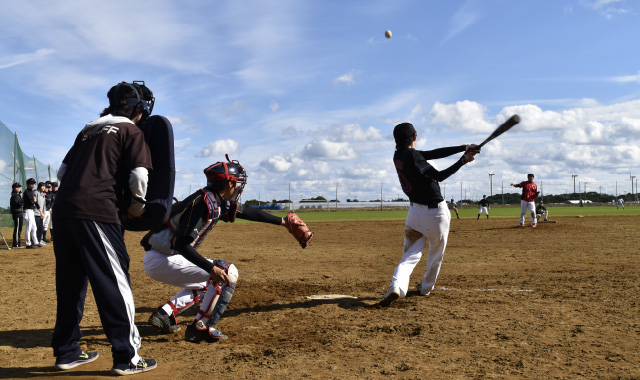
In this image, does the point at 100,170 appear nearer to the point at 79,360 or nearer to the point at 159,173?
the point at 159,173

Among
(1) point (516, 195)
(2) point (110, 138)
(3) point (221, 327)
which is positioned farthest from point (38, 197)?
(1) point (516, 195)

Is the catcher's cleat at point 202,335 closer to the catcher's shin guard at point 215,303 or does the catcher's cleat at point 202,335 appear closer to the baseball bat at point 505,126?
the catcher's shin guard at point 215,303

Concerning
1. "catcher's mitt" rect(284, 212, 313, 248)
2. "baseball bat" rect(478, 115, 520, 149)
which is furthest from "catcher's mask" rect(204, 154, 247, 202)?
"baseball bat" rect(478, 115, 520, 149)

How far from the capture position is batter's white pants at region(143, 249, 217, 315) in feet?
15.4

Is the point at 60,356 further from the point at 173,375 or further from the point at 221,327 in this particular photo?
the point at 221,327

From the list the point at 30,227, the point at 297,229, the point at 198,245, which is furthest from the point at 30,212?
the point at 297,229

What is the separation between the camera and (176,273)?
471cm

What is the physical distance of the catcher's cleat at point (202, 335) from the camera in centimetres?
457

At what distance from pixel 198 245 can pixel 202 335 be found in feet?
2.84

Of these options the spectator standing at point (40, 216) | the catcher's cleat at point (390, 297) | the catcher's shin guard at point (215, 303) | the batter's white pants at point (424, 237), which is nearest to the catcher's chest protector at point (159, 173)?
the catcher's shin guard at point (215, 303)

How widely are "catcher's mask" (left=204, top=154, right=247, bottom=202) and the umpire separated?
35.7 inches

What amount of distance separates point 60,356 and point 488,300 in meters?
4.80

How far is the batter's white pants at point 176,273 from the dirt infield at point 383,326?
42 cm

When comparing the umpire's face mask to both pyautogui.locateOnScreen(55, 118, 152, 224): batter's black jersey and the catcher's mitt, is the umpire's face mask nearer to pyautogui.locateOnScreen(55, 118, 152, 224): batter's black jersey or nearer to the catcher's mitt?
the catcher's mitt
